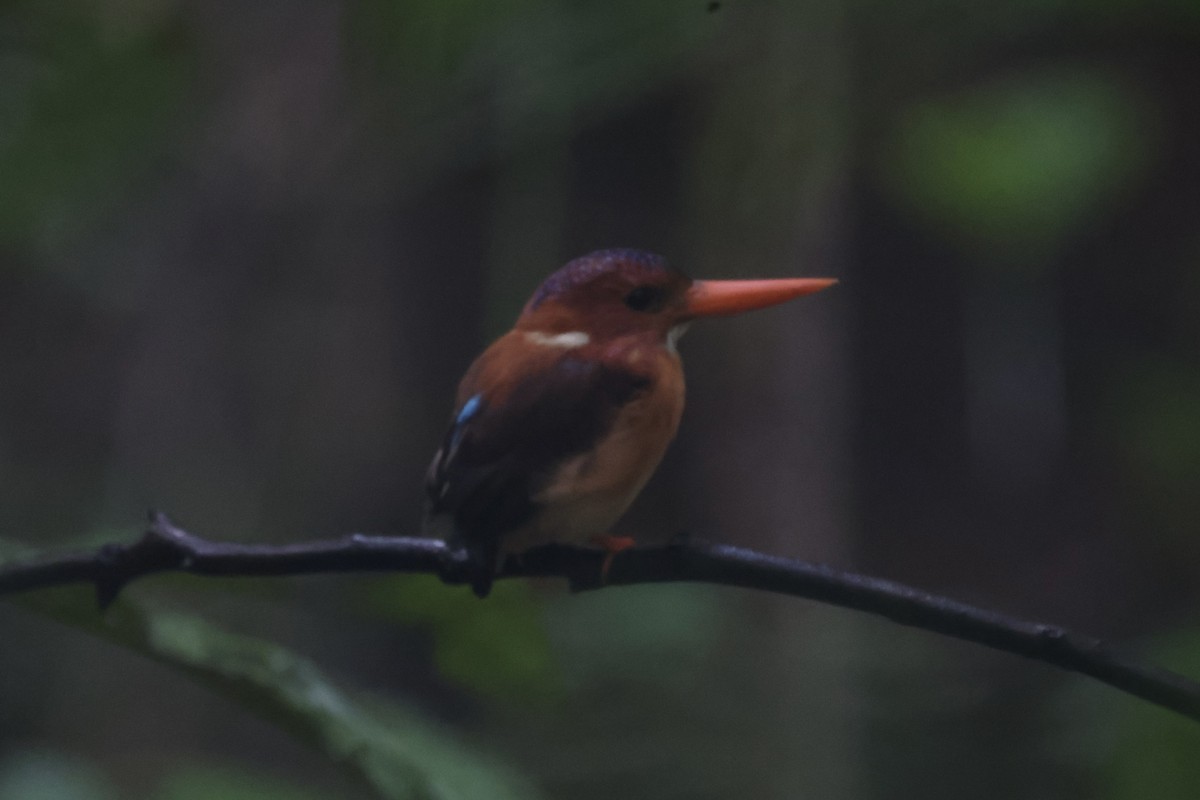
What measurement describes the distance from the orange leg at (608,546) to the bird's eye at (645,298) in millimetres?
103

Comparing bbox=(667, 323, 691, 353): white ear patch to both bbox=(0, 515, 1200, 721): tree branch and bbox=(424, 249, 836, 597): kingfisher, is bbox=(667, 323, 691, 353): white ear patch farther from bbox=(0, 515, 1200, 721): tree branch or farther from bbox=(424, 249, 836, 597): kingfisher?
bbox=(0, 515, 1200, 721): tree branch

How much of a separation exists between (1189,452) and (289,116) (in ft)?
2.10

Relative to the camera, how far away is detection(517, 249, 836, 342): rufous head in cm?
54

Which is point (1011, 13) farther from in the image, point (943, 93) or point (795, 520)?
point (795, 520)

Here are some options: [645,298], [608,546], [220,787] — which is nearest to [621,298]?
[645,298]

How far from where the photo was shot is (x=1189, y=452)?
2.22ft

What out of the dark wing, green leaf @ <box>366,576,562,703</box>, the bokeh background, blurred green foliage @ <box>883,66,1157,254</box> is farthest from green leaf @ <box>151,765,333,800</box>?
blurred green foliage @ <box>883,66,1157,254</box>

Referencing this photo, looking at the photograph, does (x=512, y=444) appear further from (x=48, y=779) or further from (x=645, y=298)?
(x=48, y=779)

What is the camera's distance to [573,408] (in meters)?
0.52

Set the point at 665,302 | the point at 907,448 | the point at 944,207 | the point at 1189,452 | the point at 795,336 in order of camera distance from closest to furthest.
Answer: the point at 665,302, the point at 1189,452, the point at 795,336, the point at 944,207, the point at 907,448

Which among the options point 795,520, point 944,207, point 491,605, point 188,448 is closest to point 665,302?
point 491,605

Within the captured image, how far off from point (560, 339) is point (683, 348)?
0.23 m

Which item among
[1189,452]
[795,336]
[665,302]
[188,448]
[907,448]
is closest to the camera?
[665,302]

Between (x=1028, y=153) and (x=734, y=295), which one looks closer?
(x=734, y=295)
